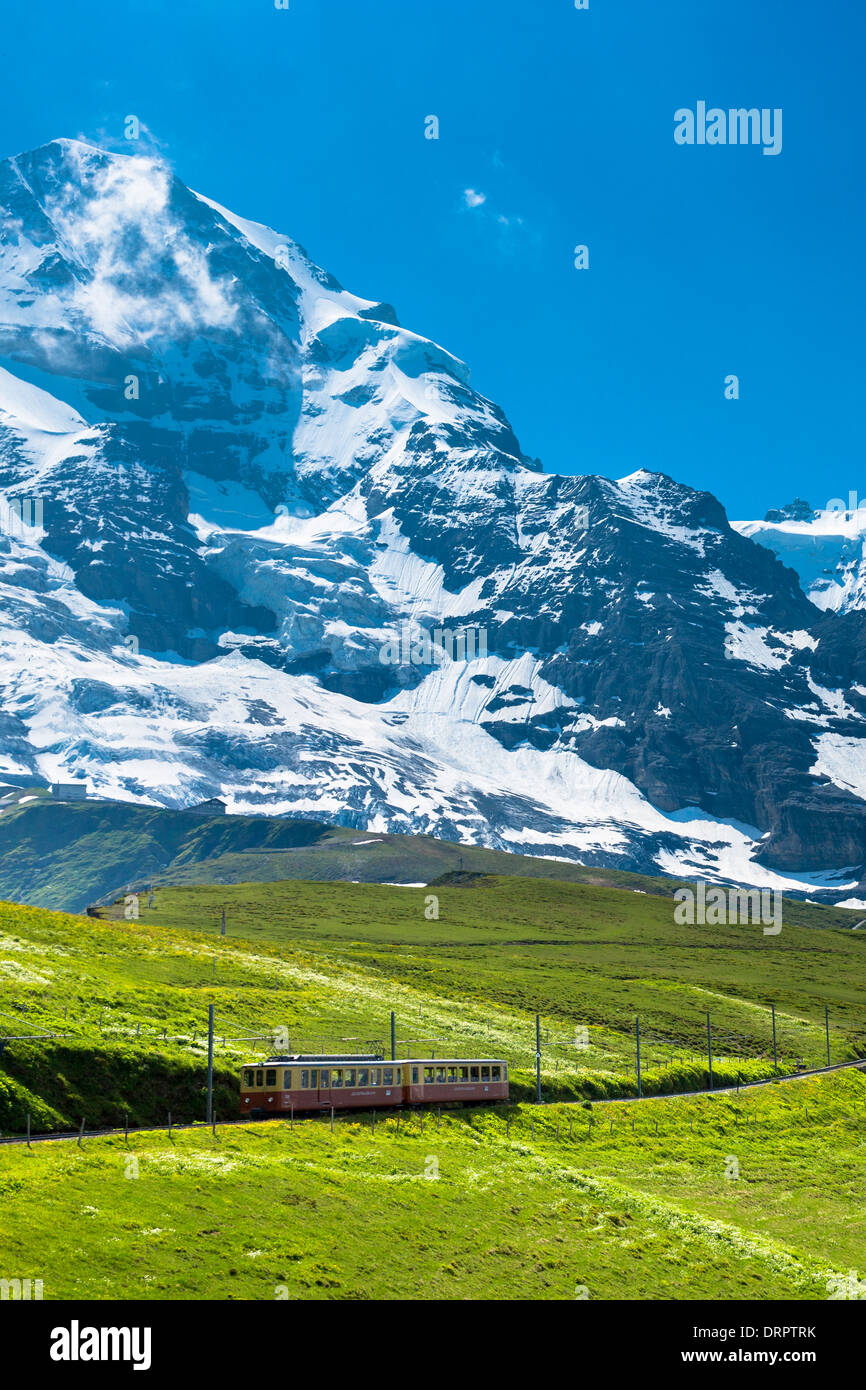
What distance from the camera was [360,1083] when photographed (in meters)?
68.6

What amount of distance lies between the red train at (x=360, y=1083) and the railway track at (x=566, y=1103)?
88 centimetres

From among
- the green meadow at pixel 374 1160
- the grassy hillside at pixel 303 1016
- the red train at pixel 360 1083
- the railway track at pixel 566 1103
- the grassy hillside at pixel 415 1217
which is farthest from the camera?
the red train at pixel 360 1083

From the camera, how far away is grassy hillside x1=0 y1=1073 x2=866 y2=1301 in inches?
1567

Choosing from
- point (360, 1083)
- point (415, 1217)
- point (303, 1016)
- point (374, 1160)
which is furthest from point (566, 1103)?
point (415, 1217)

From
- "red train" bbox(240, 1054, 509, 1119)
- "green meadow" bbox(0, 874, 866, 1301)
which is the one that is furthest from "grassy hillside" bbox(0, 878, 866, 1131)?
"red train" bbox(240, 1054, 509, 1119)

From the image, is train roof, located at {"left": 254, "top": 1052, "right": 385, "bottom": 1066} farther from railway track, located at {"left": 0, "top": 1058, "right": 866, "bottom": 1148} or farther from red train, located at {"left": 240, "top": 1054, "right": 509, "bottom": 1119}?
railway track, located at {"left": 0, "top": 1058, "right": 866, "bottom": 1148}

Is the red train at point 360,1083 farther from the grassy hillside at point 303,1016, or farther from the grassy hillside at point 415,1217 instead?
the grassy hillside at point 303,1016

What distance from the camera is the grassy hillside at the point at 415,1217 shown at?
39.8 meters

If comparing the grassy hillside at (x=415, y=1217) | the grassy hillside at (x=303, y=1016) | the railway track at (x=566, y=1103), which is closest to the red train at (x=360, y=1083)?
the railway track at (x=566, y=1103)

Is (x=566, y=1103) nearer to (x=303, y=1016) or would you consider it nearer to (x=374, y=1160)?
(x=303, y=1016)
